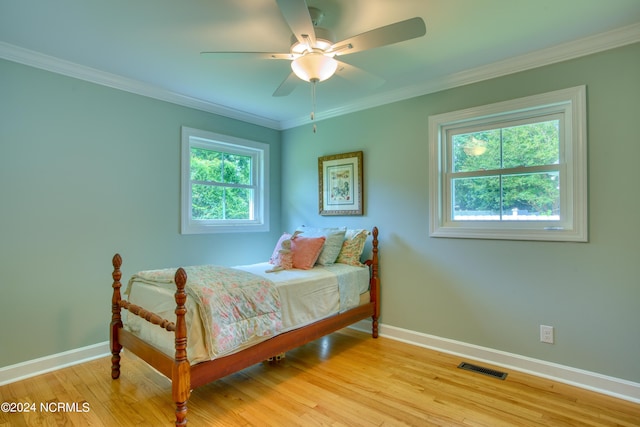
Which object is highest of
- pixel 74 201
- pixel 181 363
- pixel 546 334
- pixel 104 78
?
pixel 104 78

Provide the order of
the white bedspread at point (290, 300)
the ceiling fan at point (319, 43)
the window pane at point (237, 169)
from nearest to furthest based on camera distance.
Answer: the ceiling fan at point (319, 43) → the white bedspread at point (290, 300) → the window pane at point (237, 169)

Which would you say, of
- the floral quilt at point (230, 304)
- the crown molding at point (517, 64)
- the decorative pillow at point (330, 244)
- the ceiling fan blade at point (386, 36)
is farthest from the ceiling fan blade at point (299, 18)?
the decorative pillow at point (330, 244)

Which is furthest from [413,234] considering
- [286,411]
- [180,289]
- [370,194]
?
[180,289]

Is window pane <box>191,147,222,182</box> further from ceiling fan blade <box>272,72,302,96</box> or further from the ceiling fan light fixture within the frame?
the ceiling fan light fixture

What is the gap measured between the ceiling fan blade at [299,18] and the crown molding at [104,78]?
199 centimetres

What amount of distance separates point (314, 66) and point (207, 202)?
221 centimetres

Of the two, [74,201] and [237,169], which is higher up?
[237,169]

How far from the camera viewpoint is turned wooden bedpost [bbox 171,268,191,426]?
5.84ft

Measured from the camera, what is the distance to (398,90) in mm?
3229

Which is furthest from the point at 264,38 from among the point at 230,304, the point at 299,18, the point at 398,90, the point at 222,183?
the point at 222,183

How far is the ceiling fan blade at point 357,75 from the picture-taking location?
2.11 meters

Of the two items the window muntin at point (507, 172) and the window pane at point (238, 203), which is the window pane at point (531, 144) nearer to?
the window muntin at point (507, 172)

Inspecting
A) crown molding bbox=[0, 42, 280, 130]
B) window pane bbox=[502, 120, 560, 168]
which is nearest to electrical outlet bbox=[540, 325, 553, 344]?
window pane bbox=[502, 120, 560, 168]

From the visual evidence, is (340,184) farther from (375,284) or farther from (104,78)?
(104,78)
